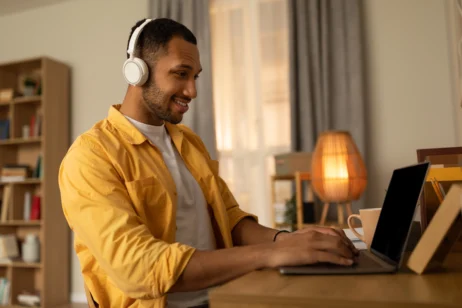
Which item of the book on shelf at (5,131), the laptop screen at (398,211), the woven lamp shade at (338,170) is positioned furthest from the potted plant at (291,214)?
the book on shelf at (5,131)

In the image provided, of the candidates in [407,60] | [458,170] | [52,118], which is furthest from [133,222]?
[52,118]

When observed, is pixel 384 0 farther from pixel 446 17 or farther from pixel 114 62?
pixel 114 62

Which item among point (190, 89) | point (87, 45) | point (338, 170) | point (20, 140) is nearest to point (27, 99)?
point (20, 140)

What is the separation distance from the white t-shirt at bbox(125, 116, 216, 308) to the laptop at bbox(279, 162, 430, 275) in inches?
19.9

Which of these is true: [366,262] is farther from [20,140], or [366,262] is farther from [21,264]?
[20,140]

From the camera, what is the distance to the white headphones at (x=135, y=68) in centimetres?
136

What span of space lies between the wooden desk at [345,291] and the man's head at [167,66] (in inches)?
29.9

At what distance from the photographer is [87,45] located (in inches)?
169

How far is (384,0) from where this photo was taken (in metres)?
3.30

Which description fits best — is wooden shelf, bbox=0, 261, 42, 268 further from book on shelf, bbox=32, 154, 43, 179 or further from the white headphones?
the white headphones

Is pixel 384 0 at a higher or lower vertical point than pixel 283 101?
higher

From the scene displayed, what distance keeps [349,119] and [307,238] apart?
8.19 feet

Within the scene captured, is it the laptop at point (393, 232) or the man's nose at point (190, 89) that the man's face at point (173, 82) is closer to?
the man's nose at point (190, 89)

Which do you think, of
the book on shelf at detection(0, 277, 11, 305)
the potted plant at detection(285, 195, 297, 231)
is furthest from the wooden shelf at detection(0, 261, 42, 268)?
the potted plant at detection(285, 195, 297, 231)
